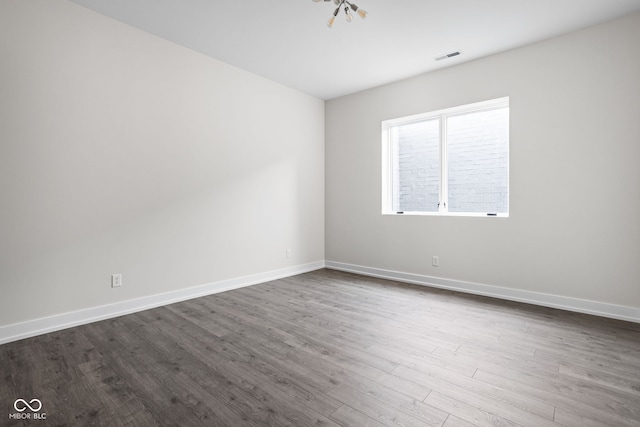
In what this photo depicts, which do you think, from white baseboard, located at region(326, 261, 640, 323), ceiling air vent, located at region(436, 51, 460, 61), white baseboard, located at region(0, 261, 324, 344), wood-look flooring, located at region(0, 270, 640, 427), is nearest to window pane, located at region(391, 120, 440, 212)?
ceiling air vent, located at region(436, 51, 460, 61)

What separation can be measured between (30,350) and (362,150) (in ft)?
14.3

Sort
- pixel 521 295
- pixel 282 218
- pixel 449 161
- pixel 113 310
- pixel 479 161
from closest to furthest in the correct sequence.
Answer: pixel 113 310
pixel 521 295
pixel 479 161
pixel 449 161
pixel 282 218

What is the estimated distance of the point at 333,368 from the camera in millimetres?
2057

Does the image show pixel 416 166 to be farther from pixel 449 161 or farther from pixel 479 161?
pixel 479 161

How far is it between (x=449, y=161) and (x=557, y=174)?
121 centimetres

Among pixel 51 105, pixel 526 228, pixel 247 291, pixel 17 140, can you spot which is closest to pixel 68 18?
pixel 51 105

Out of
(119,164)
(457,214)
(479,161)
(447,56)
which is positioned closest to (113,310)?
(119,164)

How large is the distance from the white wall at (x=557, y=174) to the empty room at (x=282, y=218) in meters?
0.02

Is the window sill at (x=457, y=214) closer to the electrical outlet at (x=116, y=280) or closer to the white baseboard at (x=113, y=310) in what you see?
the white baseboard at (x=113, y=310)

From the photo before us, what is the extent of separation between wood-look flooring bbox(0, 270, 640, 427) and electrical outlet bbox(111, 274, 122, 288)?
33 centimetres

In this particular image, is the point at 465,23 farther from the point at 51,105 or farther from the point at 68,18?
the point at 51,105

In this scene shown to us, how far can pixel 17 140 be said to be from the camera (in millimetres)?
2520

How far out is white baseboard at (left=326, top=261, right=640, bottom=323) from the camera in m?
2.96

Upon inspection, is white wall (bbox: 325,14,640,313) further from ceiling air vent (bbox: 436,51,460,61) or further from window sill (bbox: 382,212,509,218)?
ceiling air vent (bbox: 436,51,460,61)
